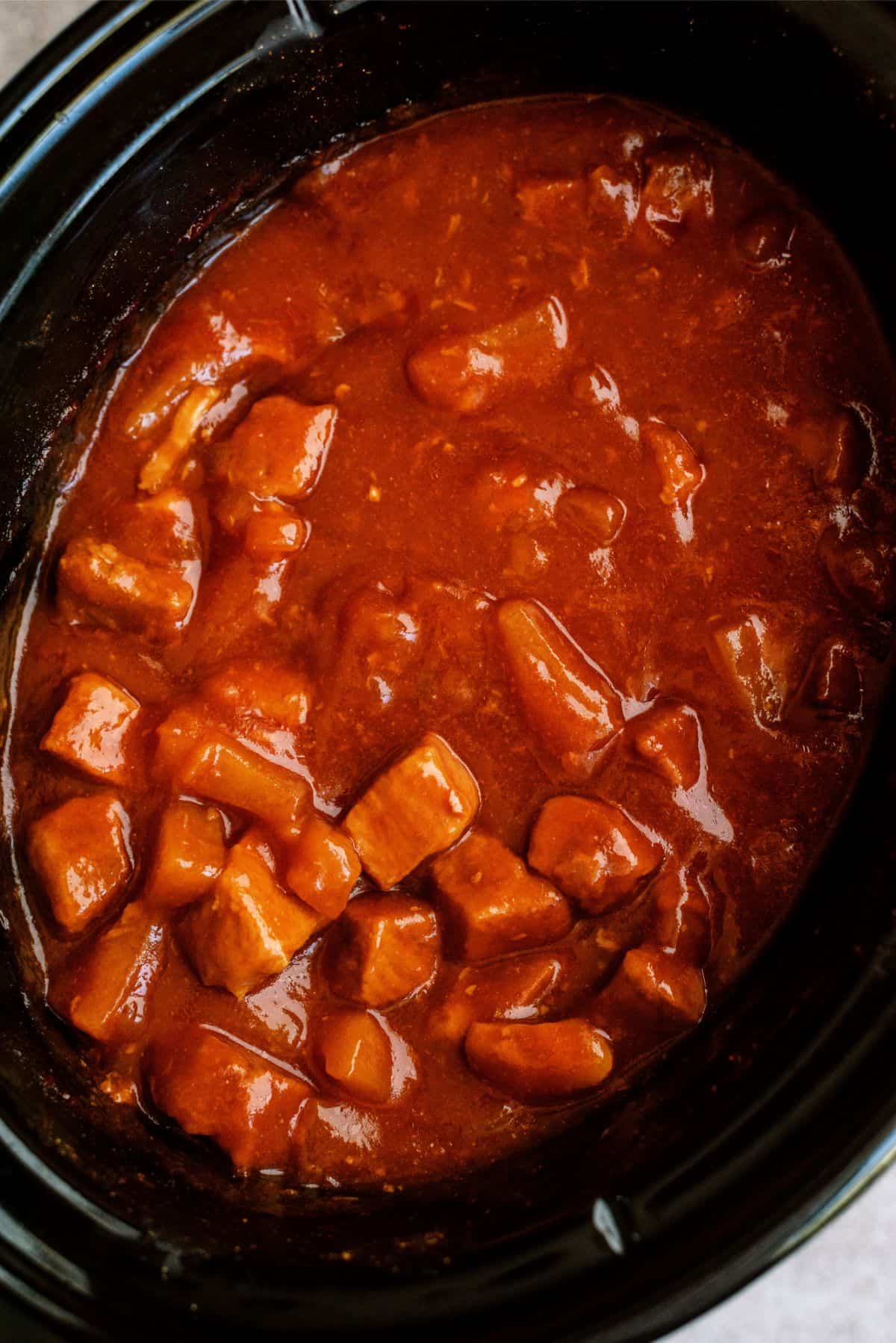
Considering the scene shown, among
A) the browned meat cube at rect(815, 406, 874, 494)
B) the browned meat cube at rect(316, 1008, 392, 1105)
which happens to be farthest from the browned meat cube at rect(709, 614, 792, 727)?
the browned meat cube at rect(316, 1008, 392, 1105)

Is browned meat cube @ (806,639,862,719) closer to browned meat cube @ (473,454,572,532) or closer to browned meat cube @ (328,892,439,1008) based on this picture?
browned meat cube @ (473,454,572,532)

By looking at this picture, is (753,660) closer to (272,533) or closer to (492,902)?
(492,902)

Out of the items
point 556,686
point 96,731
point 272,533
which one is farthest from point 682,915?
point 96,731

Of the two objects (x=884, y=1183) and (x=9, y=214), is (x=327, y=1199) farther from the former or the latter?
(x=9, y=214)

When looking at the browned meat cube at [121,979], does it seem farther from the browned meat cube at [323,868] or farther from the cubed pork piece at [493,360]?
the cubed pork piece at [493,360]

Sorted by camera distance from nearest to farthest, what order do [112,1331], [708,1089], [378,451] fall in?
[112,1331], [708,1089], [378,451]

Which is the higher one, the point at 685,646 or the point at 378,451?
the point at 378,451

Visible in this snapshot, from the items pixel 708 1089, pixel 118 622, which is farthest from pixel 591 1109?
pixel 118 622

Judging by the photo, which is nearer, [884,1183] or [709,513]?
[709,513]
